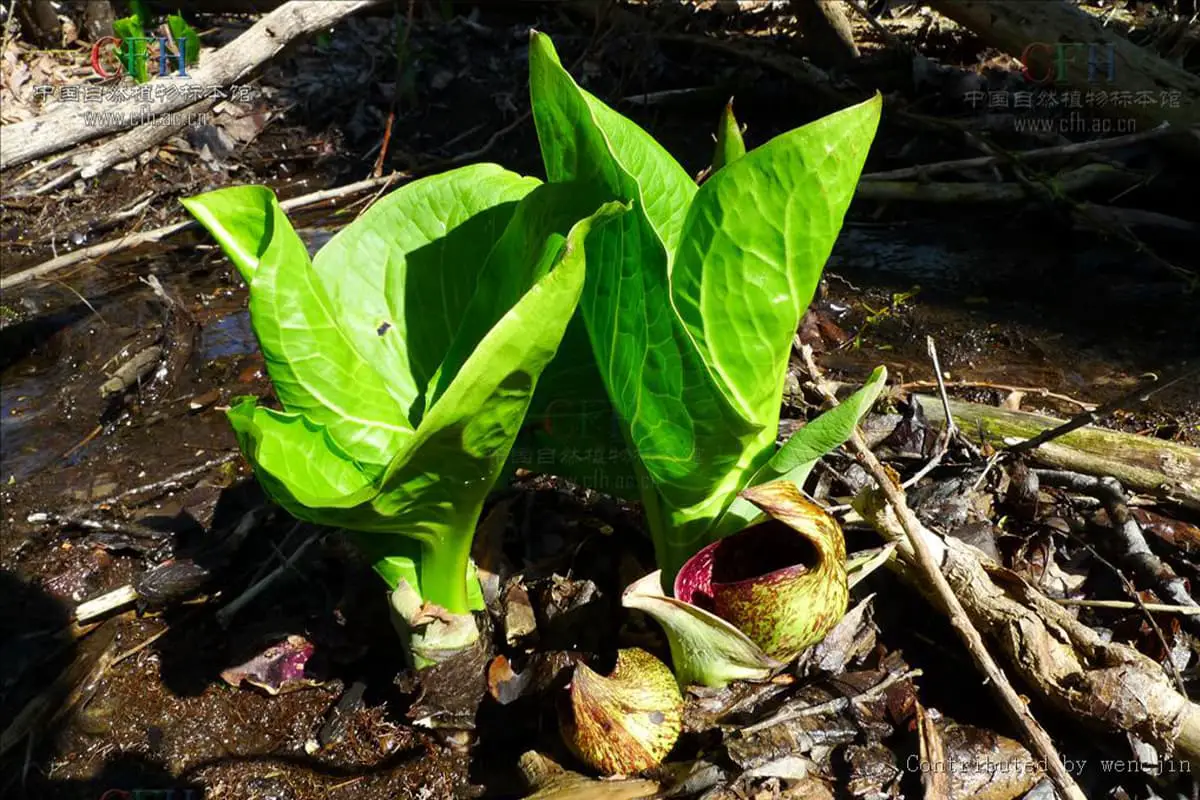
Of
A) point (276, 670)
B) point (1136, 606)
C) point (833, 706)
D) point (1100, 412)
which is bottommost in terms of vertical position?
point (276, 670)

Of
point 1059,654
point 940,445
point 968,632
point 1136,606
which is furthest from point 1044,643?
point 940,445

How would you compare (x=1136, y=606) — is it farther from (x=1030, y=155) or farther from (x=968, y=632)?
(x=1030, y=155)

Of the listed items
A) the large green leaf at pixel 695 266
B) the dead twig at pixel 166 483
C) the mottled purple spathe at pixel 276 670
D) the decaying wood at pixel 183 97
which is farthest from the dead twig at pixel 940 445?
the decaying wood at pixel 183 97

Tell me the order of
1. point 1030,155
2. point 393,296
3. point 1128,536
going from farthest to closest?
point 1030,155 < point 1128,536 < point 393,296

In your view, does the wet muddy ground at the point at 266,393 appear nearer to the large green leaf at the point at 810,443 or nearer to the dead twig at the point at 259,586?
the dead twig at the point at 259,586

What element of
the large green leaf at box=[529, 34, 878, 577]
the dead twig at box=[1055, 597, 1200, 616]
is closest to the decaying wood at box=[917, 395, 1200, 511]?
the dead twig at box=[1055, 597, 1200, 616]
